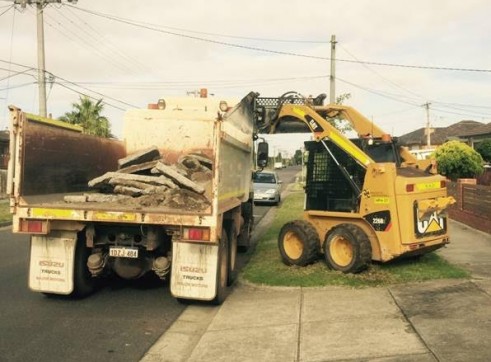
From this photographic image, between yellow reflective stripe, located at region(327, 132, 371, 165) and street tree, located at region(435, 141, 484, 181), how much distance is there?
15745mm

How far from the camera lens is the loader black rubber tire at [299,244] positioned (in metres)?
9.67

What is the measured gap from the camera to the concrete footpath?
5527 millimetres

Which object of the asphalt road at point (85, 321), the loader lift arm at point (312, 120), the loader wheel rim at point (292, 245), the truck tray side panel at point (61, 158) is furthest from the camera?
the loader wheel rim at point (292, 245)

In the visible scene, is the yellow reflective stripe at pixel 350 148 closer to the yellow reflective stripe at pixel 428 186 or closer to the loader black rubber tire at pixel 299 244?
the yellow reflective stripe at pixel 428 186

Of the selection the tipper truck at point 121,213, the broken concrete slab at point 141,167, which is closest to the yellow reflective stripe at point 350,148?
the tipper truck at point 121,213

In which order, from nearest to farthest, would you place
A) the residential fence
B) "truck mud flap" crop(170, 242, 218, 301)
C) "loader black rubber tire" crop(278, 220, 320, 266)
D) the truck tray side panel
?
1. "truck mud flap" crop(170, 242, 218, 301)
2. the truck tray side panel
3. "loader black rubber tire" crop(278, 220, 320, 266)
4. the residential fence

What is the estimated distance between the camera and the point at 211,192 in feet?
23.0

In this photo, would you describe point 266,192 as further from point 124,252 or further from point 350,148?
point 124,252

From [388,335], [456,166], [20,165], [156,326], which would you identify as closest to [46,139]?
[20,165]

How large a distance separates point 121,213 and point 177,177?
3.20ft

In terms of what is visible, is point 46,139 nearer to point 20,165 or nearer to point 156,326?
point 20,165

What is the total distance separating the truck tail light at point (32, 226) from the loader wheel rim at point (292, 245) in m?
4.21

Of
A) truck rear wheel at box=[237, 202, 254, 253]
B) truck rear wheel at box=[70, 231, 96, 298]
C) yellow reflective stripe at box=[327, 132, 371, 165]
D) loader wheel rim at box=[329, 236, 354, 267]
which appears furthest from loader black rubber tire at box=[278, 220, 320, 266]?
truck rear wheel at box=[70, 231, 96, 298]

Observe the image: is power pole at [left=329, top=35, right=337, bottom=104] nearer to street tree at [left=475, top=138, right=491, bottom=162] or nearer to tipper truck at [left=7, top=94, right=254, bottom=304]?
street tree at [left=475, top=138, right=491, bottom=162]
